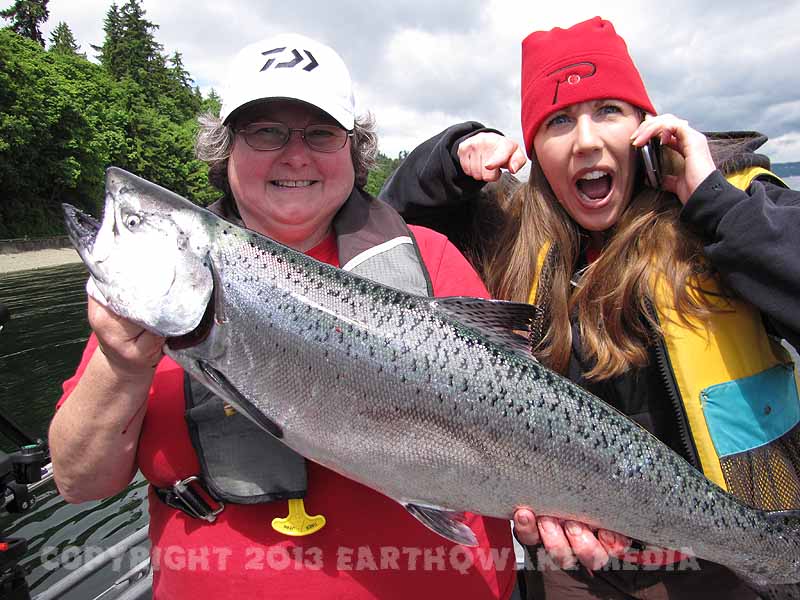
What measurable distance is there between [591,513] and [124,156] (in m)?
62.5

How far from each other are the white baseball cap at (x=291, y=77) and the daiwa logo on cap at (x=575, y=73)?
120 centimetres

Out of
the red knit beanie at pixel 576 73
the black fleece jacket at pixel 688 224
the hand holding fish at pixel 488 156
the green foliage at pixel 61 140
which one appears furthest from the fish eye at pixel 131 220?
the green foliage at pixel 61 140

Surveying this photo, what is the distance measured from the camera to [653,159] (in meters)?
2.75

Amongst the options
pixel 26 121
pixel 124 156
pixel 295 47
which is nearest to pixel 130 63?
pixel 124 156

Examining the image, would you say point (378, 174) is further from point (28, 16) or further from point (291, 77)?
point (28, 16)

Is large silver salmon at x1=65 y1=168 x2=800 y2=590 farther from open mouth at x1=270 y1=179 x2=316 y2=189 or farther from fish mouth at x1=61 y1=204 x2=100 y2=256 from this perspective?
open mouth at x1=270 y1=179 x2=316 y2=189

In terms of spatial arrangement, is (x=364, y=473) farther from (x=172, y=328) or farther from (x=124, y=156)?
(x=124, y=156)

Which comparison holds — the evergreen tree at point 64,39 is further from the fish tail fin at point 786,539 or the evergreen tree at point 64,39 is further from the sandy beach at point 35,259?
the fish tail fin at point 786,539

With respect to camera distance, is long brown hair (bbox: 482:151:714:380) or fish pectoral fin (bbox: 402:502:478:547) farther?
long brown hair (bbox: 482:151:714:380)

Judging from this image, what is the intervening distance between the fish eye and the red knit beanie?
2178 millimetres

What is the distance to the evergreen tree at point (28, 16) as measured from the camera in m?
61.7

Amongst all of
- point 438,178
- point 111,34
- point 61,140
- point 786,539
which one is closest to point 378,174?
point 438,178

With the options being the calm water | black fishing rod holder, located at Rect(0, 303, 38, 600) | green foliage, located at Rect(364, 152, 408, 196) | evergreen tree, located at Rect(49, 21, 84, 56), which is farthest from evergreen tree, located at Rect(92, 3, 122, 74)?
black fishing rod holder, located at Rect(0, 303, 38, 600)

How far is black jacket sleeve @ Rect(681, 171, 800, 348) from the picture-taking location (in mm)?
2303
